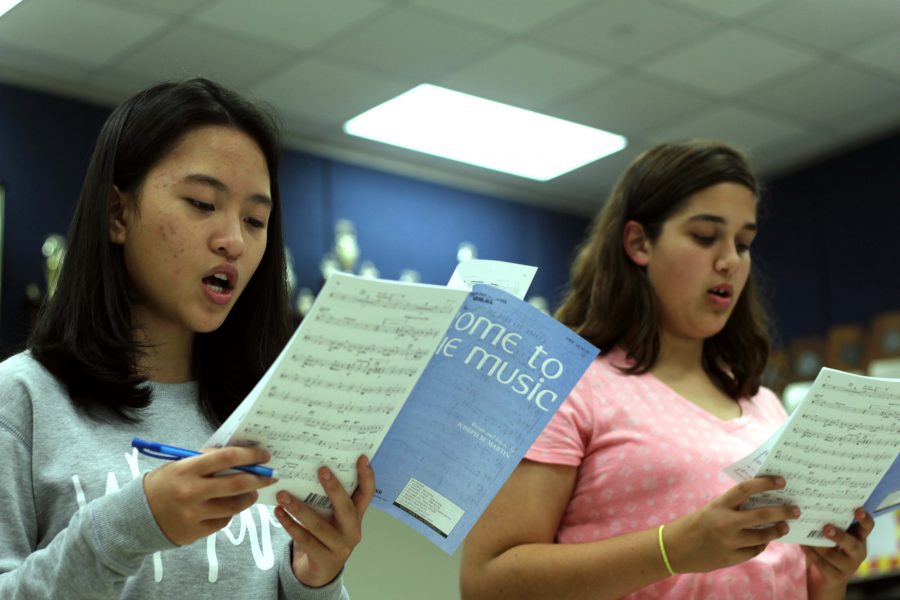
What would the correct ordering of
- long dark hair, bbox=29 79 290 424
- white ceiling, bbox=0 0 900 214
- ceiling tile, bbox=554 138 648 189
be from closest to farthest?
long dark hair, bbox=29 79 290 424, white ceiling, bbox=0 0 900 214, ceiling tile, bbox=554 138 648 189

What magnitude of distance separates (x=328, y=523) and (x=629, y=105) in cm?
463

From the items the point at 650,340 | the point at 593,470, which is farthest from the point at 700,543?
the point at 650,340

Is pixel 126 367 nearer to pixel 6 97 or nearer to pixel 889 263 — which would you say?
pixel 6 97

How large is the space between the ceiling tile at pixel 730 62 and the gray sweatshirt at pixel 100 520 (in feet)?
13.0

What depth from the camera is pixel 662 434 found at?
1770 mm

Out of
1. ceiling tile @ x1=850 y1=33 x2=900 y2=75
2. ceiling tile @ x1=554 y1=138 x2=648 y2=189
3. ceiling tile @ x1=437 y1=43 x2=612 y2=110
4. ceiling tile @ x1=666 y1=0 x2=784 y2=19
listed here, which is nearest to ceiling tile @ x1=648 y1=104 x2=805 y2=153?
ceiling tile @ x1=554 y1=138 x2=648 y2=189

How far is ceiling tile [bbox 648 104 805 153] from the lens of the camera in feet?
18.9

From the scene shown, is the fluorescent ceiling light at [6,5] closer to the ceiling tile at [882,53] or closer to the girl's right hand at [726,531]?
the ceiling tile at [882,53]

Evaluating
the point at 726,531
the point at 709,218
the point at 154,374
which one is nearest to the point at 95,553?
the point at 154,374

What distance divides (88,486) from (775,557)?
106 centimetres

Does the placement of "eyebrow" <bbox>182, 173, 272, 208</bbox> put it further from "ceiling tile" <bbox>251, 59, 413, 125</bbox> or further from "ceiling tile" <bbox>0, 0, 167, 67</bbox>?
"ceiling tile" <bbox>251, 59, 413, 125</bbox>

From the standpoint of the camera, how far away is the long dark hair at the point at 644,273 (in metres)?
1.95

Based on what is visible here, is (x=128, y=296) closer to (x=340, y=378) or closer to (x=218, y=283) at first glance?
(x=218, y=283)

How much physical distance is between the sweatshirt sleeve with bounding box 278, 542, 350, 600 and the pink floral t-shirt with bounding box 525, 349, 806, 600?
1.62ft
